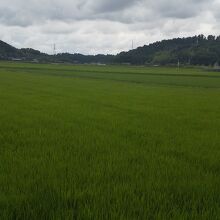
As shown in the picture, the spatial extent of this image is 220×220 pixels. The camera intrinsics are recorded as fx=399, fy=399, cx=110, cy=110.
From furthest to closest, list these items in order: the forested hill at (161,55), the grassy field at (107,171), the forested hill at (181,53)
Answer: the forested hill at (161,55), the forested hill at (181,53), the grassy field at (107,171)

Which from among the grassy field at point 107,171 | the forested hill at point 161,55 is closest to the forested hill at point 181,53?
the forested hill at point 161,55

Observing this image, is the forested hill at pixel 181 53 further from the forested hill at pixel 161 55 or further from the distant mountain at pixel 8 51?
the distant mountain at pixel 8 51

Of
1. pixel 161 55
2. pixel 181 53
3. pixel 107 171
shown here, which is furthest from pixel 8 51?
pixel 107 171

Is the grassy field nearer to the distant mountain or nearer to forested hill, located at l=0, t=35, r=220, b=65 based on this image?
forested hill, located at l=0, t=35, r=220, b=65

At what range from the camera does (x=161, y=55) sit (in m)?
140

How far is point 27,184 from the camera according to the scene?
13.5 feet

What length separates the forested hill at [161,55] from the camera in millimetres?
116650

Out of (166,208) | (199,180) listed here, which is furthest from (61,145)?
(166,208)

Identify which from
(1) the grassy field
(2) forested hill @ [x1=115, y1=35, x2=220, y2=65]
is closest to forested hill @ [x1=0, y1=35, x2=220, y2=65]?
(2) forested hill @ [x1=115, y1=35, x2=220, y2=65]

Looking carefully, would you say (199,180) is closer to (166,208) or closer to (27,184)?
(166,208)

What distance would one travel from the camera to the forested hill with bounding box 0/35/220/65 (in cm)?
11665

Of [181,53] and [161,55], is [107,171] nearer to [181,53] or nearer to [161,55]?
[181,53]

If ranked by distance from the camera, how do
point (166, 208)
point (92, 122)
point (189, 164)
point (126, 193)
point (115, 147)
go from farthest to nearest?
point (92, 122), point (115, 147), point (189, 164), point (126, 193), point (166, 208)

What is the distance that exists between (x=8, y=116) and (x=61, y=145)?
3976 millimetres
